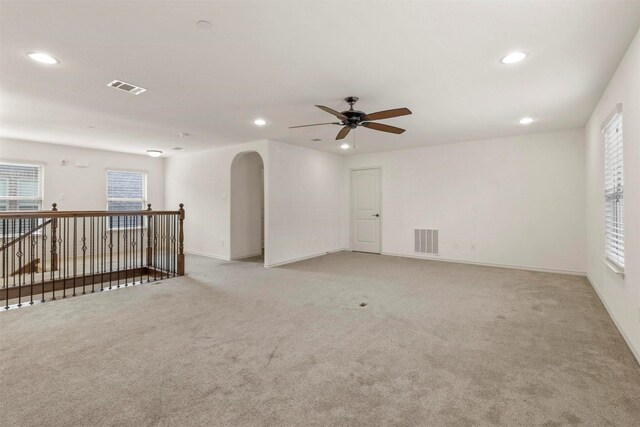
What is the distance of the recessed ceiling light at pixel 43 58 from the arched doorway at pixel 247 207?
384cm

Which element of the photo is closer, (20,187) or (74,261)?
(74,261)

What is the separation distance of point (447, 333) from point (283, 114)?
335 cm

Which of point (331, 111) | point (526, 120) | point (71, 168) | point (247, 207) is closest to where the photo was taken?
point (331, 111)

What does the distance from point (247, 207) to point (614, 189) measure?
612 cm

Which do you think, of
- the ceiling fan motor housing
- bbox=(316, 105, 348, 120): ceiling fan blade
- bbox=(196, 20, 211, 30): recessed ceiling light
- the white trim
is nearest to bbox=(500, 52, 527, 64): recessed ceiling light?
the white trim

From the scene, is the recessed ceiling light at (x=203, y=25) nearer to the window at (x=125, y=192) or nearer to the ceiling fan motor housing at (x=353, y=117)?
the ceiling fan motor housing at (x=353, y=117)

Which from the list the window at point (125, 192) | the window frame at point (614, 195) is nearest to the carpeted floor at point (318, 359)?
the window frame at point (614, 195)

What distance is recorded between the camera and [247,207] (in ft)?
23.3

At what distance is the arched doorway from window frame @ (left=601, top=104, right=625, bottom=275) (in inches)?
210

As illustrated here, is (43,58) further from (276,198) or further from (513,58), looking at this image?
(513,58)

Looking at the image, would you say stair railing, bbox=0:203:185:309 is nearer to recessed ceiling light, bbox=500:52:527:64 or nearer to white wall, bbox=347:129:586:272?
white wall, bbox=347:129:586:272

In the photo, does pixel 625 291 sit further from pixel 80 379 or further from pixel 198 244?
pixel 198 244

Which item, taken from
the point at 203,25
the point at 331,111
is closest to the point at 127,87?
the point at 203,25

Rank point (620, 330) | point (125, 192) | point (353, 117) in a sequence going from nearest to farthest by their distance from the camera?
point (620, 330) → point (353, 117) → point (125, 192)
